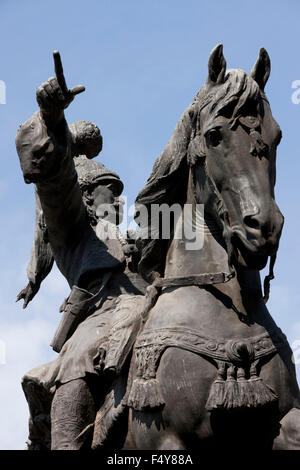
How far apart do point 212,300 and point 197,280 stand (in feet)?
0.52

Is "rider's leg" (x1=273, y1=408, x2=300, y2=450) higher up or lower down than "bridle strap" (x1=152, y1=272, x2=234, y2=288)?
lower down

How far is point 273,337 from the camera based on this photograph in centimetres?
504

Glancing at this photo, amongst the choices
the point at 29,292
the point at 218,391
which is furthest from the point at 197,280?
the point at 29,292

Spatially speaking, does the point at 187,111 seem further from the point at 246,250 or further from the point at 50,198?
the point at 50,198

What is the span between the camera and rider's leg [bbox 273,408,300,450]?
191 inches

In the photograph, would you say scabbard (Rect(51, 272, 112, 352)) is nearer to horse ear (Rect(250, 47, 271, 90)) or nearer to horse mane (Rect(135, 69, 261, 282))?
horse mane (Rect(135, 69, 261, 282))

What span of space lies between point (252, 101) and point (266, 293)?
117 cm

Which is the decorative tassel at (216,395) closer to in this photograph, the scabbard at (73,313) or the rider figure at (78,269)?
the rider figure at (78,269)

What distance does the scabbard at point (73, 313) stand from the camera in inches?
246

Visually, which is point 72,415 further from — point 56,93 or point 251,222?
point 56,93

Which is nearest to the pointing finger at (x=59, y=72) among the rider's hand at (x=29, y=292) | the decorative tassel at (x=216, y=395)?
the rider's hand at (x=29, y=292)

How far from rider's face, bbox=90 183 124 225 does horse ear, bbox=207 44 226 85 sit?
2042 mm

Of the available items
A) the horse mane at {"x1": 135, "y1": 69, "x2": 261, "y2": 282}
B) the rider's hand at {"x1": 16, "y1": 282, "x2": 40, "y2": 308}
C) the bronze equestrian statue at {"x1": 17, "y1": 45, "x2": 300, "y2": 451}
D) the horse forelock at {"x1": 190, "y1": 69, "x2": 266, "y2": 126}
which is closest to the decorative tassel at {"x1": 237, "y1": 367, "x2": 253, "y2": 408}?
the bronze equestrian statue at {"x1": 17, "y1": 45, "x2": 300, "y2": 451}
